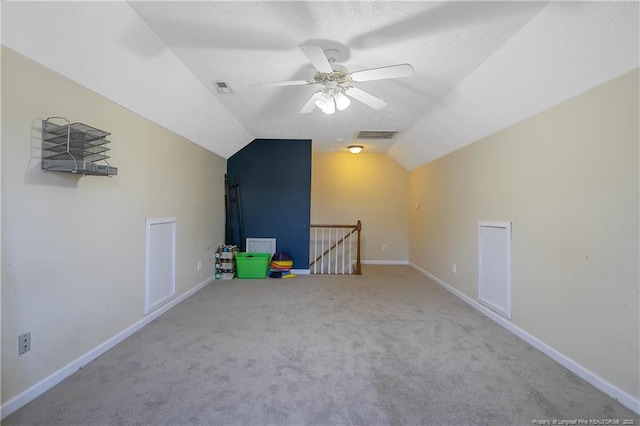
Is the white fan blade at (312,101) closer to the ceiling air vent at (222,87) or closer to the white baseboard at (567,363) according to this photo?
the ceiling air vent at (222,87)

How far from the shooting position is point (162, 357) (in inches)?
89.8

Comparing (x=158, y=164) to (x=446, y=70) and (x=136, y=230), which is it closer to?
(x=136, y=230)

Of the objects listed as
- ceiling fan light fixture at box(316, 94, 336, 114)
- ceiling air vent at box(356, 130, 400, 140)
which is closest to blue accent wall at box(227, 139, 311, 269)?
ceiling air vent at box(356, 130, 400, 140)

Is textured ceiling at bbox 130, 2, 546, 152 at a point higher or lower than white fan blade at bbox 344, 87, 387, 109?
higher

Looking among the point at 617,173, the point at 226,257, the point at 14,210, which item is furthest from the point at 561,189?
the point at 226,257

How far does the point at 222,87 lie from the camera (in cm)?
306

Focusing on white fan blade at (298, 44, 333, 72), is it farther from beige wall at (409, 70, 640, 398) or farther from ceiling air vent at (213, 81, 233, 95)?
beige wall at (409, 70, 640, 398)

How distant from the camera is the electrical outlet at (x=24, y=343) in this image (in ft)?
5.51

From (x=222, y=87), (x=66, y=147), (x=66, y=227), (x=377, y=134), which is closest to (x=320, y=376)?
(x=66, y=227)

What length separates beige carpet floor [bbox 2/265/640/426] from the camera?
5.43ft

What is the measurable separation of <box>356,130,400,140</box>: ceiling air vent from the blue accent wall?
103 cm

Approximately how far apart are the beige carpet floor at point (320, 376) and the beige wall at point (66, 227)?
0.93ft

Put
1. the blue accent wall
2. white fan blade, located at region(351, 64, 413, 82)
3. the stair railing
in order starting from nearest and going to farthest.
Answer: white fan blade, located at region(351, 64, 413, 82), the blue accent wall, the stair railing

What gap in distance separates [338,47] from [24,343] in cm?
287
